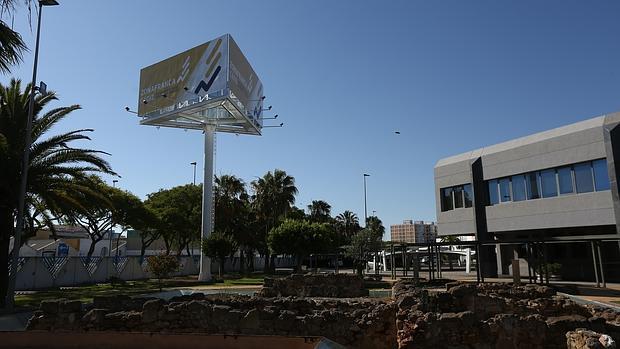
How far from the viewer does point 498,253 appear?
35.8m

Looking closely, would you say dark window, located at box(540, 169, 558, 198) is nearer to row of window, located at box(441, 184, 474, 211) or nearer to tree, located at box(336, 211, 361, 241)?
row of window, located at box(441, 184, 474, 211)

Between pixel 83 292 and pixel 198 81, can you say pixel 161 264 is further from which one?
pixel 198 81

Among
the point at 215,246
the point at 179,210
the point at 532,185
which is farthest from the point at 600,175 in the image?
the point at 179,210

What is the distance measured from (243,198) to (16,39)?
1959 inches

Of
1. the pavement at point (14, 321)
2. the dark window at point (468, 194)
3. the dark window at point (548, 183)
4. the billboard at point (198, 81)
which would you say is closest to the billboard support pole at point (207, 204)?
the billboard at point (198, 81)

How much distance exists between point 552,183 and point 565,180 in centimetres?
92

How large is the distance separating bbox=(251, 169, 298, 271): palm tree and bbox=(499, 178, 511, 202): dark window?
30094mm

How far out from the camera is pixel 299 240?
39719 millimetres

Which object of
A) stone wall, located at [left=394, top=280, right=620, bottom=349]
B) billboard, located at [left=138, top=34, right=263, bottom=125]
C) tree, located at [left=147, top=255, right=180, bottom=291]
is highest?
billboard, located at [left=138, top=34, right=263, bottom=125]

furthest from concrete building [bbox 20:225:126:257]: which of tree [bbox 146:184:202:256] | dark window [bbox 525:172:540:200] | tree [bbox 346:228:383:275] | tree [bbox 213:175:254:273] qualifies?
dark window [bbox 525:172:540:200]

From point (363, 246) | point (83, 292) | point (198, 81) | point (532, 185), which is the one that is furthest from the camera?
point (363, 246)

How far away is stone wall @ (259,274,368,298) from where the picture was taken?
21.2 meters

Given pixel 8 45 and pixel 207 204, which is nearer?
pixel 8 45

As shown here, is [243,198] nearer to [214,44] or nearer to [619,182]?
[214,44]
